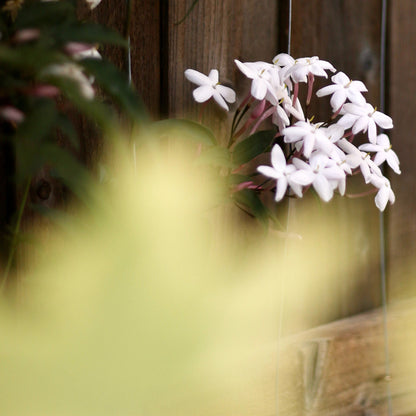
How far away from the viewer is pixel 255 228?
1.23m

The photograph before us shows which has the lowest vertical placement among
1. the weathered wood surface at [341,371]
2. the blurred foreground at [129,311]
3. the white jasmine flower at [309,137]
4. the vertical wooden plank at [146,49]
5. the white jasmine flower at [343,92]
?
the weathered wood surface at [341,371]

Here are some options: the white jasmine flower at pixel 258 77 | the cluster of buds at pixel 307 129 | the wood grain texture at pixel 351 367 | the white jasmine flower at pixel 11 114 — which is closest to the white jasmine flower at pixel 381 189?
the cluster of buds at pixel 307 129

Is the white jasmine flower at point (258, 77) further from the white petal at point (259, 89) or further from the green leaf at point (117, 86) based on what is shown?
the green leaf at point (117, 86)

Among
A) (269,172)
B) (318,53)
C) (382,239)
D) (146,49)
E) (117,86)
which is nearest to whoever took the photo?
(117,86)

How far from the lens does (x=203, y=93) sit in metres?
0.91

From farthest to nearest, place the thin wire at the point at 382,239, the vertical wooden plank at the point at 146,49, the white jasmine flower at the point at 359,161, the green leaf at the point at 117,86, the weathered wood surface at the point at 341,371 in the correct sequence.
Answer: the thin wire at the point at 382,239 < the weathered wood surface at the point at 341,371 < the vertical wooden plank at the point at 146,49 < the white jasmine flower at the point at 359,161 < the green leaf at the point at 117,86

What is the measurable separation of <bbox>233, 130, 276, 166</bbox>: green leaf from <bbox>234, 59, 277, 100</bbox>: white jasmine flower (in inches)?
2.4

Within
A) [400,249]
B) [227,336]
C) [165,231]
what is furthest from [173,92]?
[400,249]

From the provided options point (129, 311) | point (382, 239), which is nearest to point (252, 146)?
point (129, 311)

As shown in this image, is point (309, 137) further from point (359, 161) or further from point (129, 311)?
point (129, 311)

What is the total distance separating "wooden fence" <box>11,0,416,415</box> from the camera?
1.08m

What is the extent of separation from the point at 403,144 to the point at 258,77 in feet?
2.42

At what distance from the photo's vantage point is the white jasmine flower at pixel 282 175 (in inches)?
32.0

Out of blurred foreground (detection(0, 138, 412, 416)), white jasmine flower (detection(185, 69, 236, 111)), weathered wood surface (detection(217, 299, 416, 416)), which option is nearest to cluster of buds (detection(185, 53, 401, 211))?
white jasmine flower (detection(185, 69, 236, 111))
